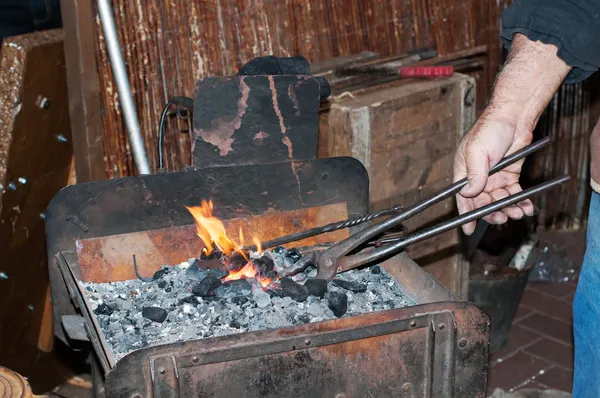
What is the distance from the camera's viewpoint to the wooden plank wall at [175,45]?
3.45 metres

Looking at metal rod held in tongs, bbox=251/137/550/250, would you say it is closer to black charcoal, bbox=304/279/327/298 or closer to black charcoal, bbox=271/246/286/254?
black charcoal, bbox=271/246/286/254

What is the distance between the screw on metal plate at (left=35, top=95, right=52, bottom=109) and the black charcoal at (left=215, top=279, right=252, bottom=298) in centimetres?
151

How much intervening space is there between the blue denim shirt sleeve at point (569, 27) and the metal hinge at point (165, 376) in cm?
132

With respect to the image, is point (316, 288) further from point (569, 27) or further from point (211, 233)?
point (569, 27)

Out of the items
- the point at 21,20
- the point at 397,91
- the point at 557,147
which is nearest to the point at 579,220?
the point at 557,147

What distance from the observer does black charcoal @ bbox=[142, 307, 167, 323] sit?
2.28 meters

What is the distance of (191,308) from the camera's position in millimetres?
2352

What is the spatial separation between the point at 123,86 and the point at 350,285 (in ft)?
4.73

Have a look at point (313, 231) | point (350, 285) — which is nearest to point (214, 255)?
point (313, 231)

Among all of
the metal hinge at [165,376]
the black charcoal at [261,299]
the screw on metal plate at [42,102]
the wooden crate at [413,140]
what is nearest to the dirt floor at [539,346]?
the wooden crate at [413,140]

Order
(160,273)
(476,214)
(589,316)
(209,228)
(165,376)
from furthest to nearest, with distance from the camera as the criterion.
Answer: (209,228) < (160,273) < (589,316) < (476,214) < (165,376)

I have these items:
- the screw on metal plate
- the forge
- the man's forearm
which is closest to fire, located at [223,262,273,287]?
the forge

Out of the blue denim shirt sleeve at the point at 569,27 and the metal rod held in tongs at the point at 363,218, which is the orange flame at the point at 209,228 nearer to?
the metal rod held in tongs at the point at 363,218

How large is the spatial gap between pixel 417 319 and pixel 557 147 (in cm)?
354
